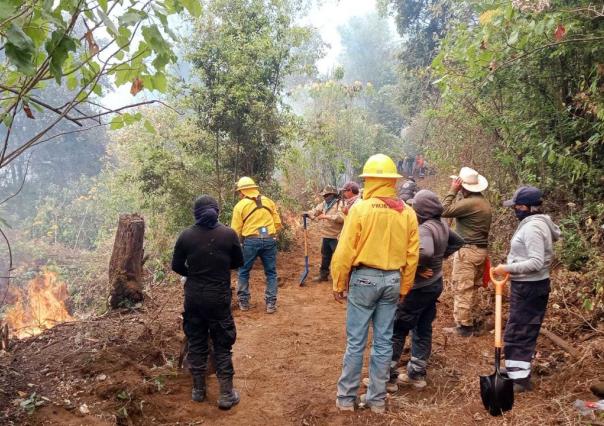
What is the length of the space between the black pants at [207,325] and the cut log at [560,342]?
3566mm

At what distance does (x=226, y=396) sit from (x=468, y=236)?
3549 mm

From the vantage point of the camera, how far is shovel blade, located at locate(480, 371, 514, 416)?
3602 mm

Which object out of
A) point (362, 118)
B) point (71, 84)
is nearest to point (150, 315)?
point (71, 84)

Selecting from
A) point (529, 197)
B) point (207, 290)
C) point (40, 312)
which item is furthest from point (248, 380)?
point (40, 312)

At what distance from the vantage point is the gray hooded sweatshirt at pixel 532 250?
4.07 metres

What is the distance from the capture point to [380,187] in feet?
12.8

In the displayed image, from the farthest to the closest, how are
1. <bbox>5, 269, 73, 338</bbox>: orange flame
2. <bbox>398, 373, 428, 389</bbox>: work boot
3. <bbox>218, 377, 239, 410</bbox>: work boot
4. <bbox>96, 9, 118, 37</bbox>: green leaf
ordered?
<bbox>5, 269, 73, 338</bbox>: orange flame, <bbox>398, 373, 428, 389</bbox>: work boot, <bbox>218, 377, 239, 410</bbox>: work boot, <bbox>96, 9, 118, 37</bbox>: green leaf

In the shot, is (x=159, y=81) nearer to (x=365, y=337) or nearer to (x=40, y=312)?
(x=365, y=337)

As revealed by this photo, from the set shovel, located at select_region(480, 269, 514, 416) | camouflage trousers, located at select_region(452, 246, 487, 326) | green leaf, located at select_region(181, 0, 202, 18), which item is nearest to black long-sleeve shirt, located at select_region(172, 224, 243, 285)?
green leaf, located at select_region(181, 0, 202, 18)

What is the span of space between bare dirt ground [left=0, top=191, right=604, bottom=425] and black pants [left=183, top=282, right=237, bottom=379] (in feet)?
1.35

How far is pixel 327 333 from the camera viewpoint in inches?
251

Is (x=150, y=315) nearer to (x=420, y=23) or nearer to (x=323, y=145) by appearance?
(x=323, y=145)

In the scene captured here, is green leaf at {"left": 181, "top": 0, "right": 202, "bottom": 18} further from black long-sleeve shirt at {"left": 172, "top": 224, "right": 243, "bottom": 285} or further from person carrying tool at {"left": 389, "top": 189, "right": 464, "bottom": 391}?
person carrying tool at {"left": 389, "top": 189, "right": 464, "bottom": 391}

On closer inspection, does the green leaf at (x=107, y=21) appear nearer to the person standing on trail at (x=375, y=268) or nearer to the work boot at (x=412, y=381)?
the person standing on trail at (x=375, y=268)
